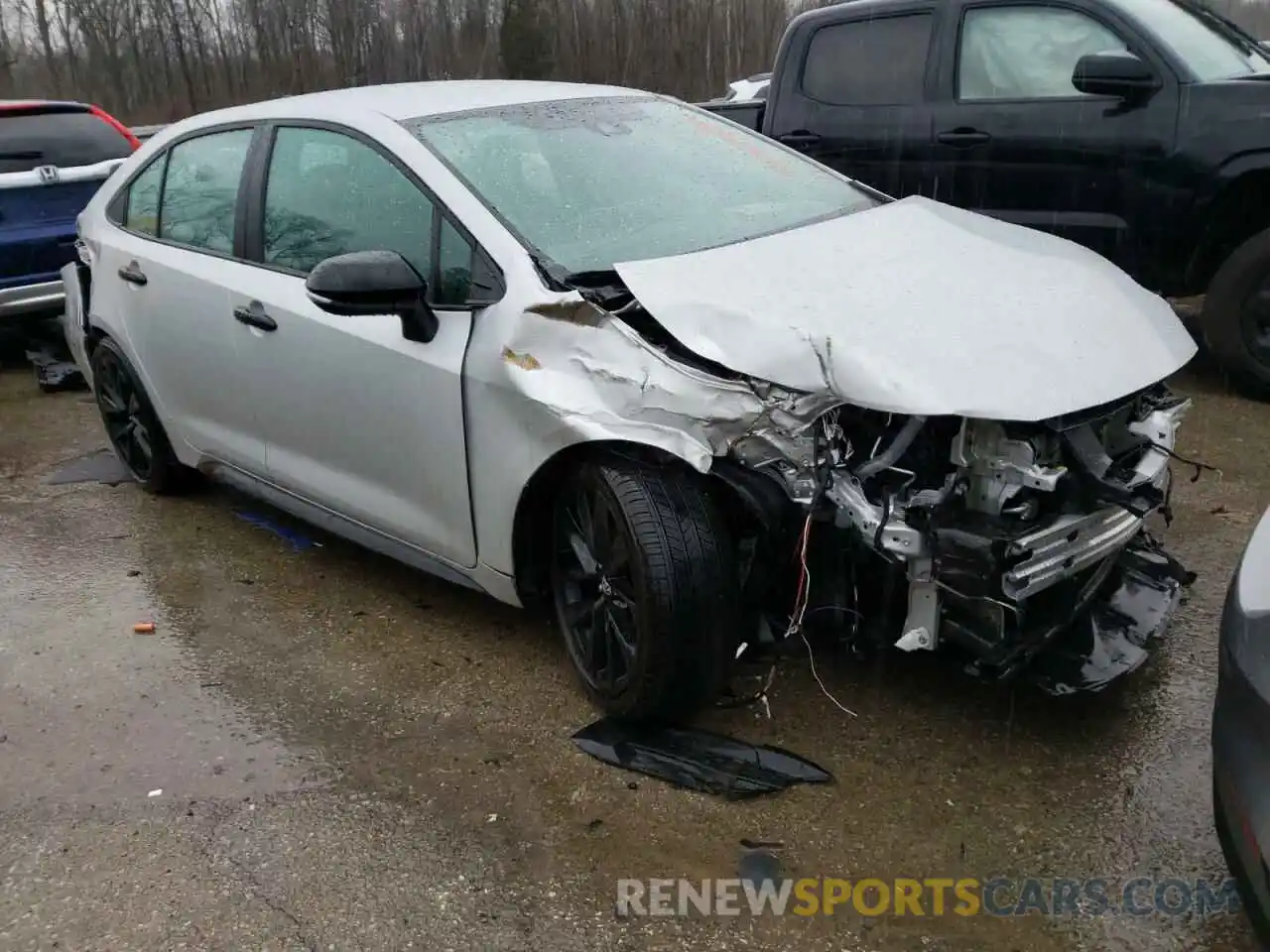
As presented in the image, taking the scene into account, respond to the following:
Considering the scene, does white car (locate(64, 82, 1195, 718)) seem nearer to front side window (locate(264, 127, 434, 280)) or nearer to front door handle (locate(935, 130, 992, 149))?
front side window (locate(264, 127, 434, 280))

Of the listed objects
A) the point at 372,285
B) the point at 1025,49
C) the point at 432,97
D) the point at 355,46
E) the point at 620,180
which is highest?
the point at 432,97

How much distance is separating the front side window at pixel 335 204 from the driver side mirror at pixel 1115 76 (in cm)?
353

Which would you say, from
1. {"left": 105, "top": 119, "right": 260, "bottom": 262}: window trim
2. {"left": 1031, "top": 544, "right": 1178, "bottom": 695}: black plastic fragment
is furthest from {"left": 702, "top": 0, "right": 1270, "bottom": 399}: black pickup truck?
{"left": 105, "top": 119, "right": 260, "bottom": 262}: window trim

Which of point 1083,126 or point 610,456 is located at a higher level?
point 1083,126

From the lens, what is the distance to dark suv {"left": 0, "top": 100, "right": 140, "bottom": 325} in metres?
7.07

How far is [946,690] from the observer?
3174mm

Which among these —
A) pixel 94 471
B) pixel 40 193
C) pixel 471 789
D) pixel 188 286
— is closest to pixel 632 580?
pixel 471 789

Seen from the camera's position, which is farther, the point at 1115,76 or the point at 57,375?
the point at 57,375

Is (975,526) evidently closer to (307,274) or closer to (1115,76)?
(307,274)

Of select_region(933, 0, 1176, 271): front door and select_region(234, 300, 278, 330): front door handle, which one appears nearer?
select_region(234, 300, 278, 330): front door handle

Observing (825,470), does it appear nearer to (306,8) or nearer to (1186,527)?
(1186,527)

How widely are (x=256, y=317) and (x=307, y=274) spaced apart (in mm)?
249

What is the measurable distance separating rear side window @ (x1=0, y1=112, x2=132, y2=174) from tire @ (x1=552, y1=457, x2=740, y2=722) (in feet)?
19.4

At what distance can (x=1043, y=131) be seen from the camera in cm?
572
